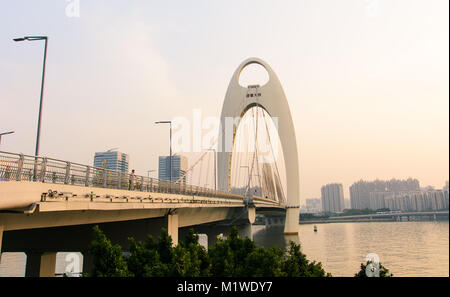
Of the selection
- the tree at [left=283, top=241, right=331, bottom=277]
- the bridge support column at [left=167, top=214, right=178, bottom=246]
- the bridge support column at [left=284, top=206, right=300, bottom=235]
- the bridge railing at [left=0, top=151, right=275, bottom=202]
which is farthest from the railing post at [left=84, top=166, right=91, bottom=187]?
the bridge support column at [left=284, top=206, right=300, bottom=235]

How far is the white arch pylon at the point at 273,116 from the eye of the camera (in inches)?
2502

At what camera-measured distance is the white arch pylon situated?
63562mm

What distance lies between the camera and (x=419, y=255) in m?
36.2

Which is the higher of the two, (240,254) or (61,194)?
(61,194)

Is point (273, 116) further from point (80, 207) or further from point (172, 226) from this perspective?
point (80, 207)

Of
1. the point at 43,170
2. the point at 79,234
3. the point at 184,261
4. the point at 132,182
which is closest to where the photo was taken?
the point at 43,170

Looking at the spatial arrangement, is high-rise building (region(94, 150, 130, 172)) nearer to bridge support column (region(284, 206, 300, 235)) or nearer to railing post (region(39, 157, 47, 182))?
bridge support column (region(284, 206, 300, 235))

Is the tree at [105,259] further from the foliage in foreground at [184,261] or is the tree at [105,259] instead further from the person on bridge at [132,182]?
the person on bridge at [132,182]

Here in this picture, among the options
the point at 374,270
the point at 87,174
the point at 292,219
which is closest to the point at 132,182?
the point at 87,174

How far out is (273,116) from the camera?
67.4 meters
